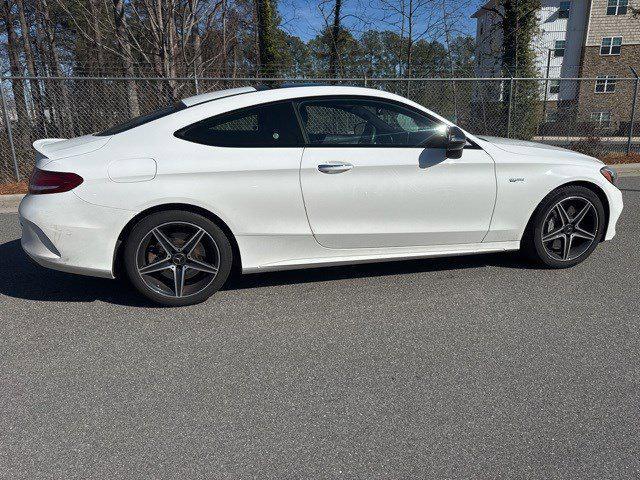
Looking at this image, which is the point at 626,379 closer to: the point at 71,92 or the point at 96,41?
the point at 71,92

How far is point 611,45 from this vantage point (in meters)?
37.7

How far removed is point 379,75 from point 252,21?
5.94 metres

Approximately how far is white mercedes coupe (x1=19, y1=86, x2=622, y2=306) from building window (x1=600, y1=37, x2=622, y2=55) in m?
42.3

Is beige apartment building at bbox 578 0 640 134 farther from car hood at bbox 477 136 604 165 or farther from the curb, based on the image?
the curb

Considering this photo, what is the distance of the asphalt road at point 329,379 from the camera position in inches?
81.4

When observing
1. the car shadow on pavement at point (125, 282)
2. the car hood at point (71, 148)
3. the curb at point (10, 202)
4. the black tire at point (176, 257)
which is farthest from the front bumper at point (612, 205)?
the curb at point (10, 202)

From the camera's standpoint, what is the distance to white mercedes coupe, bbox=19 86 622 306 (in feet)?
10.9

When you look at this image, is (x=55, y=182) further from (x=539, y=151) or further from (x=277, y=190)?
(x=539, y=151)

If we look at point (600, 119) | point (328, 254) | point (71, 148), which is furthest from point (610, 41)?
point (71, 148)

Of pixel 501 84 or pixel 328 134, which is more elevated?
pixel 501 84

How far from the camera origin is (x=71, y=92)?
9.38 m

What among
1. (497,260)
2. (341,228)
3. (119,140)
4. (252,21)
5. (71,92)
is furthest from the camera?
(252,21)

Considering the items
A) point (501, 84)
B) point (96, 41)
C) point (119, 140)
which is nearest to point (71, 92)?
point (96, 41)

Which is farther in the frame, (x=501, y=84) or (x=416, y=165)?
(x=501, y=84)
